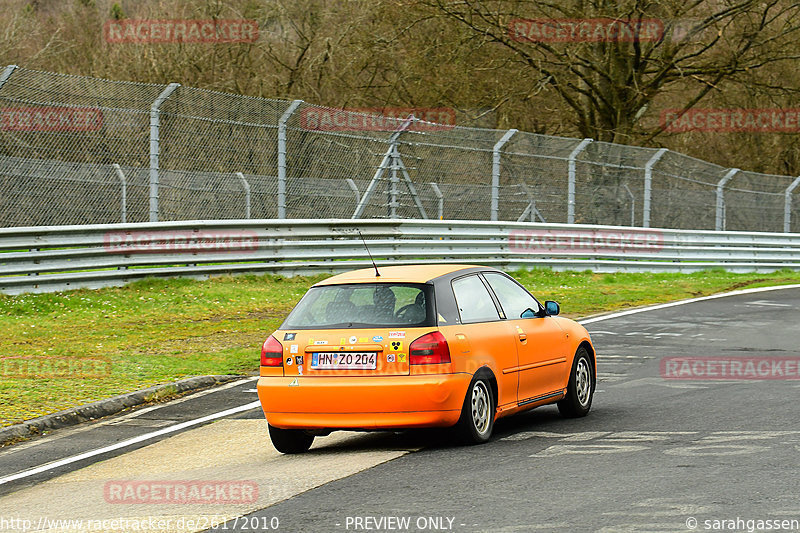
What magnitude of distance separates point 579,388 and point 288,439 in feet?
8.36

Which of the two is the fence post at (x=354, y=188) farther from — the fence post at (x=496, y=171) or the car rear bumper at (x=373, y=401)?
A: the car rear bumper at (x=373, y=401)

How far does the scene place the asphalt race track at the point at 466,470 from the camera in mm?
5824

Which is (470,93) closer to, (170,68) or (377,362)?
(170,68)

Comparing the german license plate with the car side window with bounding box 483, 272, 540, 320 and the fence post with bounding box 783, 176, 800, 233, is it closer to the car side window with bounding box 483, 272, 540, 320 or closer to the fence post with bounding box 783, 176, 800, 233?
the car side window with bounding box 483, 272, 540, 320

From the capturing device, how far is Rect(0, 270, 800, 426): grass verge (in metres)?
10.8

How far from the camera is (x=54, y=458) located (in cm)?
806

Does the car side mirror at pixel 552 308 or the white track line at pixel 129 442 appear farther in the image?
the car side mirror at pixel 552 308

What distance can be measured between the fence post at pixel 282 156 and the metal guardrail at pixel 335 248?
363mm

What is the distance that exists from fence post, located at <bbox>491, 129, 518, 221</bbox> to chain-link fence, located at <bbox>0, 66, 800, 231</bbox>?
27mm

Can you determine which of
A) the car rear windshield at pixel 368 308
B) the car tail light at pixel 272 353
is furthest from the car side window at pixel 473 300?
the car tail light at pixel 272 353

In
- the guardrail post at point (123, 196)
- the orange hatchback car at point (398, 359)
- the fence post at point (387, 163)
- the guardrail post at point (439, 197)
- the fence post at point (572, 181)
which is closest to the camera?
the orange hatchback car at point (398, 359)

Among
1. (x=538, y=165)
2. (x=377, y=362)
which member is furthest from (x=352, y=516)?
(x=538, y=165)

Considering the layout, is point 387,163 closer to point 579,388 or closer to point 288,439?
point 579,388

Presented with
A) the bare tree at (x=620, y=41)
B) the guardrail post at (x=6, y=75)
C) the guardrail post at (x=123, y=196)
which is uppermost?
the bare tree at (x=620, y=41)
